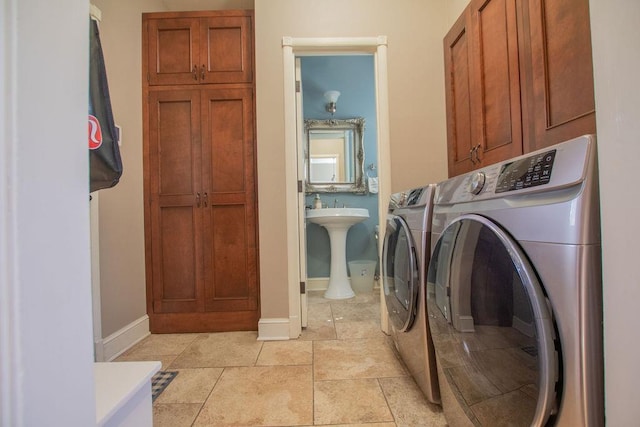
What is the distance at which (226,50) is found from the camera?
6.57ft

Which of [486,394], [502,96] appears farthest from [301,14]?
[486,394]

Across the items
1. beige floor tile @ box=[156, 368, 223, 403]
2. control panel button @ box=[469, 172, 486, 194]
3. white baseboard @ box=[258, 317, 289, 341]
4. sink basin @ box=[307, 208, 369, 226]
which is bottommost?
beige floor tile @ box=[156, 368, 223, 403]

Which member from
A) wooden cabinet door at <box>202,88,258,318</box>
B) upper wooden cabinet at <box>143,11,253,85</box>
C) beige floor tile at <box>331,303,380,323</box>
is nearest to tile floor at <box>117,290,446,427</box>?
beige floor tile at <box>331,303,380,323</box>

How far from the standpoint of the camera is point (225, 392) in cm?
128

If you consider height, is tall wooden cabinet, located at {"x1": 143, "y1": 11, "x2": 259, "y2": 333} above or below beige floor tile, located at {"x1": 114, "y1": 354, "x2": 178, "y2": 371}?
above

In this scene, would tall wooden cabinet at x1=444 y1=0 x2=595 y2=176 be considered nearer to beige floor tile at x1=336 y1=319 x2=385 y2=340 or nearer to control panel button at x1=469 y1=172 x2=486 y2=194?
control panel button at x1=469 y1=172 x2=486 y2=194

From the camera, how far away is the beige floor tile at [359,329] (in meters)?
1.85

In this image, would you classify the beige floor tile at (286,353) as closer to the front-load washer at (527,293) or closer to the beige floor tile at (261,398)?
the beige floor tile at (261,398)

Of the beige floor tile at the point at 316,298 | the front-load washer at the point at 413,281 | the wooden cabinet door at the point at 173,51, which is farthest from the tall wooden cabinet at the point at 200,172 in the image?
the front-load washer at the point at 413,281

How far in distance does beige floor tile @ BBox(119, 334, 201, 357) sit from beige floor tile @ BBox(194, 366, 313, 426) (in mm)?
517

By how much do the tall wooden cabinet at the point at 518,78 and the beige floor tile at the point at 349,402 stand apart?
48.0 inches

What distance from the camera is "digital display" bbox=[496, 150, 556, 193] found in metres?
0.56

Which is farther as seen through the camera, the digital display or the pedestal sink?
the pedestal sink

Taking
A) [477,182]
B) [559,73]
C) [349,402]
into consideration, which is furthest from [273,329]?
[559,73]
